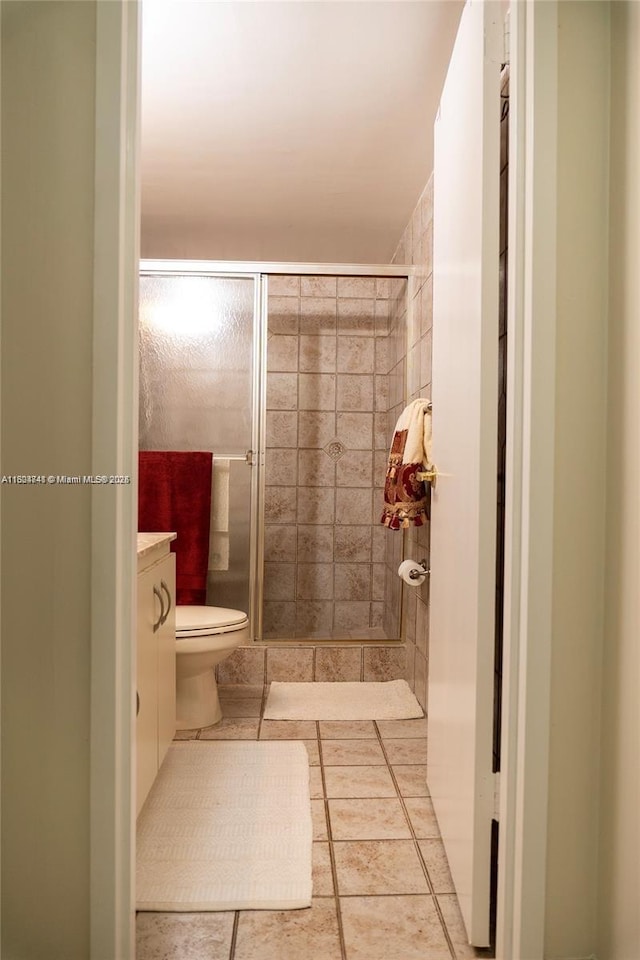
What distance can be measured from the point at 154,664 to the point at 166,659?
0.22 meters

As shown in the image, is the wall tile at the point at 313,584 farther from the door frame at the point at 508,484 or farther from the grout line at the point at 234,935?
the door frame at the point at 508,484

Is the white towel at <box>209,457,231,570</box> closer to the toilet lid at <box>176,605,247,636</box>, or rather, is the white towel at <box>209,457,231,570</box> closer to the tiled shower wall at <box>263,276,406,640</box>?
the toilet lid at <box>176,605,247,636</box>

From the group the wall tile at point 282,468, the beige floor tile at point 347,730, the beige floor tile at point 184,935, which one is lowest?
the beige floor tile at point 347,730

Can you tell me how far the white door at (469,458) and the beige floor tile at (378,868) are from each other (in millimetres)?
102

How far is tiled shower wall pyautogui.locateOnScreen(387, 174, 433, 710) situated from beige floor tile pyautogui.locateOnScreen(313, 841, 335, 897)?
3.81ft

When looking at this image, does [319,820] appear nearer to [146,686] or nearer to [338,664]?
[146,686]

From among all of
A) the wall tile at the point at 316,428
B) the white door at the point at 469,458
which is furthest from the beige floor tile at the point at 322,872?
the wall tile at the point at 316,428

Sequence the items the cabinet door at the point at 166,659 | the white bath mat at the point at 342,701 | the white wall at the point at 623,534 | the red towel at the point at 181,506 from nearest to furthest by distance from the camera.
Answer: the white wall at the point at 623,534 → the cabinet door at the point at 166,659 → the white bath mat at the point at 342,701 → the red towel at the point at 181,506

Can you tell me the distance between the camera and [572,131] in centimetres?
129

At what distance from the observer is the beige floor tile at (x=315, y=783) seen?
2.15 metres

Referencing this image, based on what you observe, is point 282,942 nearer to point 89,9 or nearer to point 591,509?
point 591,509

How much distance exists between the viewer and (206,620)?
107 inches

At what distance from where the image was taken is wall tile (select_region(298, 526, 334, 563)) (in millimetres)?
4211

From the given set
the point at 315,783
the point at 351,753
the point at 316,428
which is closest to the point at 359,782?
the point at 315,783
